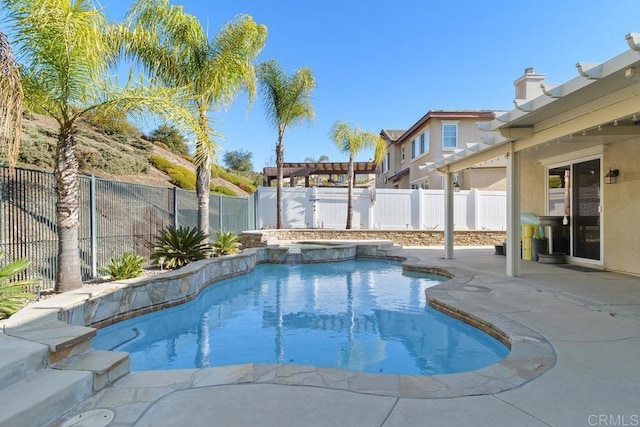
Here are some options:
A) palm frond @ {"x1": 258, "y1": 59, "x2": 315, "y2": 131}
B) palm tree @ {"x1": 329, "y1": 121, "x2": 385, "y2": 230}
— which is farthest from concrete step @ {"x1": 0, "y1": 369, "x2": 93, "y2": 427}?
palm tree @ {"x1": 329, "y1": 121, "x2": 385, "y2": 230}

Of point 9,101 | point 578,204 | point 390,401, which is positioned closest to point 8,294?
point 9,101

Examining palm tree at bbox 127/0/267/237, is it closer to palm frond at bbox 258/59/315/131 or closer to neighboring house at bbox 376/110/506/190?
palm frond at bbox 258/59/315/131

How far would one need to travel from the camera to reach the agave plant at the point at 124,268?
725 cm

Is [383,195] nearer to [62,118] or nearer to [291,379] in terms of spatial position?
[62,118]

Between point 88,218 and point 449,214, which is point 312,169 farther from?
point 88,218

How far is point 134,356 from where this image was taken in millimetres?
4797

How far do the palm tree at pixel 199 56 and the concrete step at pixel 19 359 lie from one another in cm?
599

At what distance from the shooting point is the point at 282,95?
16156 mm

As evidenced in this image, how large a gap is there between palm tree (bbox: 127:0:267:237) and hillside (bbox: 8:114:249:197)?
4.11 m

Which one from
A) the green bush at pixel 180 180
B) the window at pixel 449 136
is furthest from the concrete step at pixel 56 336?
the window at pixel 449 136

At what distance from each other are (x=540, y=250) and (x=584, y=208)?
180cm

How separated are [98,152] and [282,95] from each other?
9323 mm

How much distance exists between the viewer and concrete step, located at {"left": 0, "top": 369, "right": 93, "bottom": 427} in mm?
2580

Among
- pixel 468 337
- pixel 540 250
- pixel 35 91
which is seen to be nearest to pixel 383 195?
pixel 540 250
